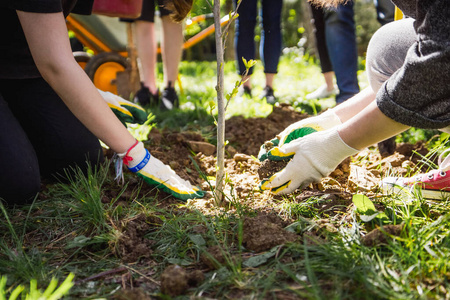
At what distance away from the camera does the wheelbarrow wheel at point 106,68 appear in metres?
3.24

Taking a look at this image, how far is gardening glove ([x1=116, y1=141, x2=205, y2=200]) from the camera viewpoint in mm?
1646

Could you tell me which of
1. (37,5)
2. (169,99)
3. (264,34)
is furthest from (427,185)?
(264,34)

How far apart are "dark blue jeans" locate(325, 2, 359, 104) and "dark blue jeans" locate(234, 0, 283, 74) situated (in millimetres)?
619

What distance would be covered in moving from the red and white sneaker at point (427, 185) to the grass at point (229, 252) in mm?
67

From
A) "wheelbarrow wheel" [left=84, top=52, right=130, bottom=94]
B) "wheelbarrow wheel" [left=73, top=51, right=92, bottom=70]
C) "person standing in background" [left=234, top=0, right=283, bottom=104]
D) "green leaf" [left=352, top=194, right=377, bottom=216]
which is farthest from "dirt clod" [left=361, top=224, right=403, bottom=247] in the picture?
"wheelbarrow wheel" [left=73, top=51, right=92, bottom=70]

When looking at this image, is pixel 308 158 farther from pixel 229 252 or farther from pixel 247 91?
pixel 247 91

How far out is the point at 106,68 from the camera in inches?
132

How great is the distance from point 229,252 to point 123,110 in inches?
42.2

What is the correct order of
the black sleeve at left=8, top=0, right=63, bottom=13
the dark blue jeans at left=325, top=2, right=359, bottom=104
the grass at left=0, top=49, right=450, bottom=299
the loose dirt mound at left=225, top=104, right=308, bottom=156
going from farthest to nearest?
the dark blue jeans at left=325, top=2, right=359, bottom=104
the loose dirt mound at left=225, top=104, right=308, bottom=156
the black sleeve at left=8, top=0, right=63, bottom=13
the grass at left=0, top=49, right=450, bottom=299

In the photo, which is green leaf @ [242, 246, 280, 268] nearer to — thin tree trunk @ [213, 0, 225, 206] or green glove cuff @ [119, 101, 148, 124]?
thin tree trunk @ [213, 0, 225, 206]

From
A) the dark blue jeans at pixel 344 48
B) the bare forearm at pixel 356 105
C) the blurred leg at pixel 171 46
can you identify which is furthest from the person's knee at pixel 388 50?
the blurred leg at pixel 171 46

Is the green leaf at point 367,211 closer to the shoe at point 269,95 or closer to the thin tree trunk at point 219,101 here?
the thin tree trunk at point 219,101

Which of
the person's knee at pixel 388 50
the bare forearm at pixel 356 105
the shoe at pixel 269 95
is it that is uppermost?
the person's knee at pixel 388 50

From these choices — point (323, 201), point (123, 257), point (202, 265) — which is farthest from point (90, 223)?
point (323, 201)
